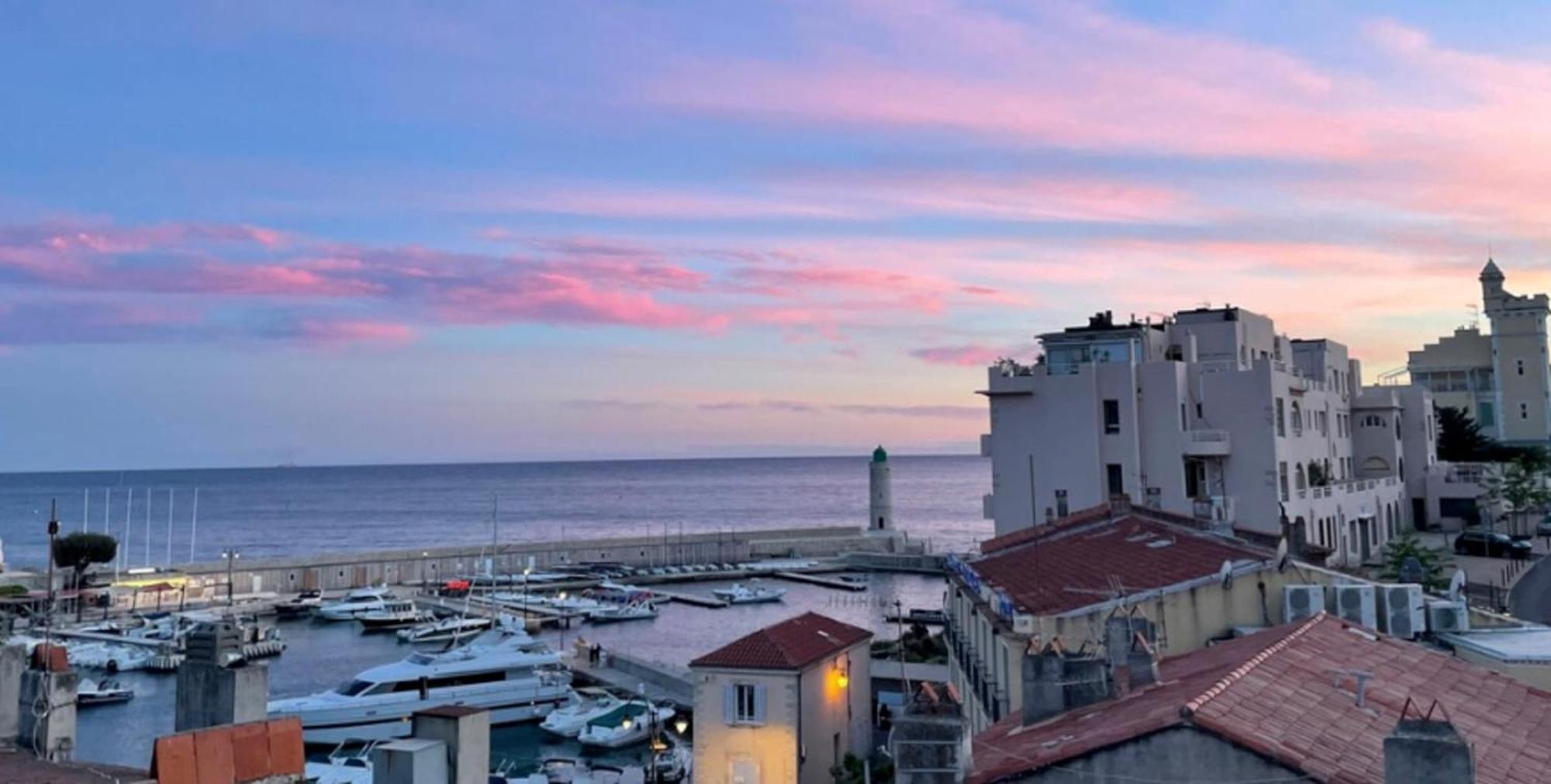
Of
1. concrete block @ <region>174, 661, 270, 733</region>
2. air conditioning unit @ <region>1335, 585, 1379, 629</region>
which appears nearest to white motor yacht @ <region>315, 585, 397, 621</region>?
air conditioning unit @ <region>1335, 585, 1379, 629</region>

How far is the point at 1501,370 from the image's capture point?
87.2 m

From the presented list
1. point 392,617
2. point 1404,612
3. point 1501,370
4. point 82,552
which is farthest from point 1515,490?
point 82,552

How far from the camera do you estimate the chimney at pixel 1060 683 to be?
15.1 metres

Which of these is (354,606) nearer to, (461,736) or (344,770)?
(344,770)

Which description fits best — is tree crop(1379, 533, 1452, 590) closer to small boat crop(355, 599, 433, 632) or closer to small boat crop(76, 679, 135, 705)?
small boat crop(76, 679, 135, 705)

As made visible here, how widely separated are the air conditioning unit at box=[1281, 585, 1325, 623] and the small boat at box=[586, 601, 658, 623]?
65760mm

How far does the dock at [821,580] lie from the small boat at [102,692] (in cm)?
5612

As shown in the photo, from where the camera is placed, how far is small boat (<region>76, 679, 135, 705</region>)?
5375 cm

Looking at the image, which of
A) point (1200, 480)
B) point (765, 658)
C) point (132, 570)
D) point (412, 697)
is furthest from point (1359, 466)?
point (132, 570)

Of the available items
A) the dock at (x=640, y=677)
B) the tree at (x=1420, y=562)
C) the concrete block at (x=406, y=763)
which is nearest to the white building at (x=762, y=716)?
the dock at (x=640, y=677)

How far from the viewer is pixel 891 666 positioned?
43.5 meters

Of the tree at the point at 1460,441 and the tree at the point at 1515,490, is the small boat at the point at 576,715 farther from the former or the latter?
the tree at the point at 1460,441

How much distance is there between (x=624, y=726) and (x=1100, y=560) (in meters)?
25.4

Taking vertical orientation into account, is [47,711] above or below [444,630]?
above
